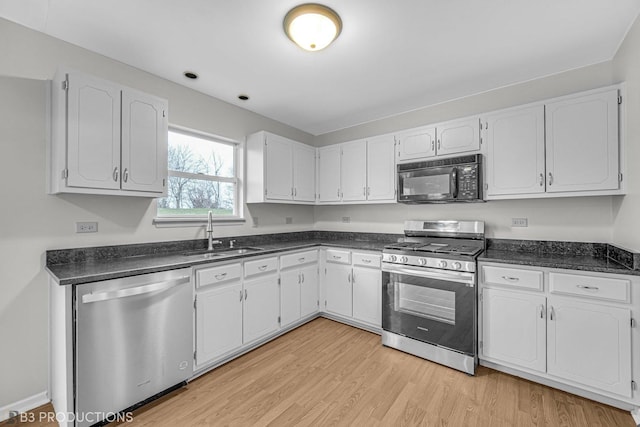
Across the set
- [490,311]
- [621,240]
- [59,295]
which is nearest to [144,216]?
[59,295]

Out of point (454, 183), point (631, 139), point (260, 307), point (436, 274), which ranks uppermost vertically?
point (631, 139)

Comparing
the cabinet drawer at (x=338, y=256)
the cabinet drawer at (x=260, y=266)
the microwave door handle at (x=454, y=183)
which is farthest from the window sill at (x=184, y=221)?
the microwave door handle at (x=454, y=183)

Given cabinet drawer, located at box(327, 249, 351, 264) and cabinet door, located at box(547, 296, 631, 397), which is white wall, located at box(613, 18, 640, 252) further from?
cabinet drawer, located at box(327, 249, 351, 264)

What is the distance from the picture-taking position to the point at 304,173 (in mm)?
3906

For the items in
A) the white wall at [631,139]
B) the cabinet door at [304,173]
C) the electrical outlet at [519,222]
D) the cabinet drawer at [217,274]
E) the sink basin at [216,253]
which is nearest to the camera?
the white wall at [631,139]

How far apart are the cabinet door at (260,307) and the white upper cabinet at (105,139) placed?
124cm

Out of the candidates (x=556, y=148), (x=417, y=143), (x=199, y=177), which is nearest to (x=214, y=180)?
(x=199, y=177)

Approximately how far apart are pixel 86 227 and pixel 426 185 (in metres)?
3.20

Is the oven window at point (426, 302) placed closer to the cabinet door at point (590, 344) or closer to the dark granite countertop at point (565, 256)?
the dark granite countertop at point (565, 256)

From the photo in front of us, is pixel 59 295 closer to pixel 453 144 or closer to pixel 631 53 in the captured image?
pixel 453 144

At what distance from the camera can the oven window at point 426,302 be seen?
2.48m

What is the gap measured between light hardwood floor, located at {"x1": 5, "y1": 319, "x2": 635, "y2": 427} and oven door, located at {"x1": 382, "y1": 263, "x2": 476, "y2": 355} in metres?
0.26

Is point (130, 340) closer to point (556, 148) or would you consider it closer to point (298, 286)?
point (298, 286)

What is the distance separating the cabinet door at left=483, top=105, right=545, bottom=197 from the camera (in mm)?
2449
